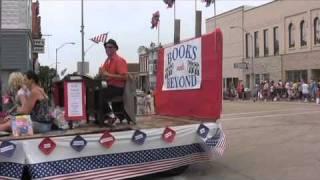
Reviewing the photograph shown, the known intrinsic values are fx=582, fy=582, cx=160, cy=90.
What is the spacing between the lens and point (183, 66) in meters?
10.6

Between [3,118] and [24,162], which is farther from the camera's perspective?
[3,118]

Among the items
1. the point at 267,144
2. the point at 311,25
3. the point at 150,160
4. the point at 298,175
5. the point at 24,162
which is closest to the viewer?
the point at 24,162

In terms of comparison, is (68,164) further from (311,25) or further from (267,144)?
(311,25)

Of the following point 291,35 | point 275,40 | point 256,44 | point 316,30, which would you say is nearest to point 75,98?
point 316,30

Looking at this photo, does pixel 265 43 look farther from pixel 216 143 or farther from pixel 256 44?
pixel 216 143

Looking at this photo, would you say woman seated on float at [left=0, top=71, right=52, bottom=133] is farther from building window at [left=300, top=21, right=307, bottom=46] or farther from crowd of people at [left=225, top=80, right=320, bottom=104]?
building window at [left=300, top=21, right=307, bottom=46]

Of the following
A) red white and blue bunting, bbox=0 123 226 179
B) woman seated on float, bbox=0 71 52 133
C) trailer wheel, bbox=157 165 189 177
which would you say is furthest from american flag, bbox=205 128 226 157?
woman seated on float, bbox=0 71 52 133

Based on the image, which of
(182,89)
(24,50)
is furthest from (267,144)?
(24,50)

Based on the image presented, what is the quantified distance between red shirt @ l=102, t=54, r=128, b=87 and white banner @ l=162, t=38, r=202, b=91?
128 cm

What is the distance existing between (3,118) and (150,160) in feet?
8.01

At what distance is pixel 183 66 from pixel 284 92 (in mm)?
37321

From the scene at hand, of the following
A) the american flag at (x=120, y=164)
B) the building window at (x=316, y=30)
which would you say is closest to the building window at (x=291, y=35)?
the building window at (x=316, y=30)

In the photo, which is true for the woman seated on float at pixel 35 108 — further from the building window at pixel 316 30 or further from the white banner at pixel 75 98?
the building window at pixel 316 30

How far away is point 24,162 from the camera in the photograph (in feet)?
24.5
